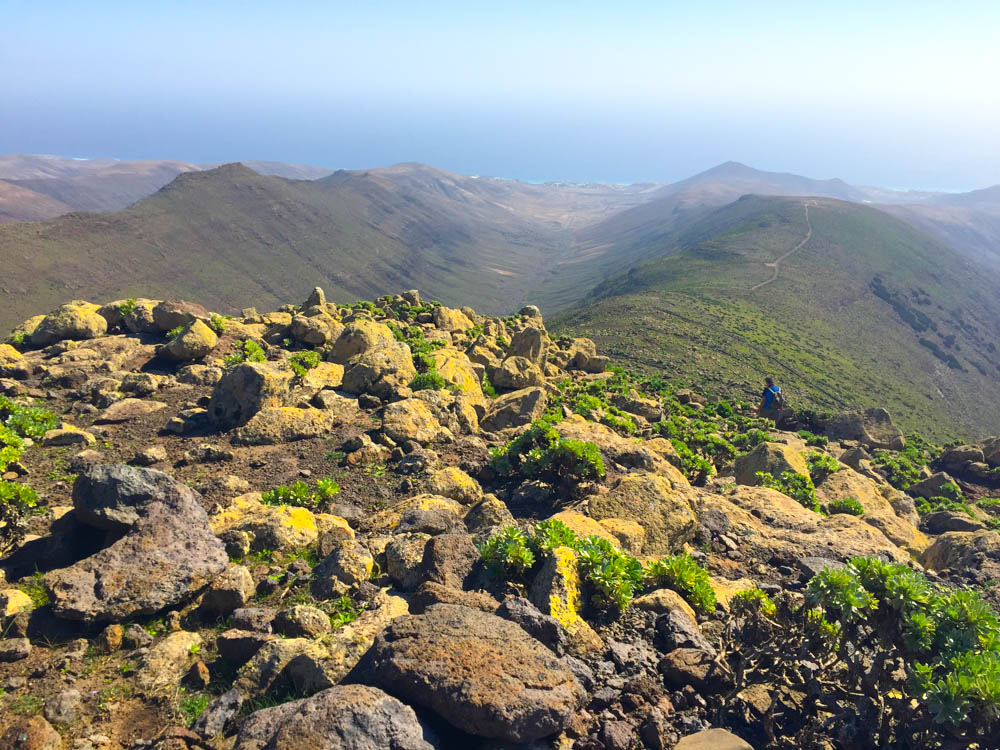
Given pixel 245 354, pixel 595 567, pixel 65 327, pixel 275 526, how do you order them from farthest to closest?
pixel 245 354 < pixel 65 327 < pixel 275 526 < pixel 595 567

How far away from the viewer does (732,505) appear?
52.9ft

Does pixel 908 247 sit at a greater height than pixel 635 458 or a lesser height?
greater

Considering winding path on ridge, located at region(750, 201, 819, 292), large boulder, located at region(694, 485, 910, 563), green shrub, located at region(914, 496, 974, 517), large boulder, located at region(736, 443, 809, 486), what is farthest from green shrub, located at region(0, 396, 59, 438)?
winding path on ridge, located at region(750, 201, 819, 292)

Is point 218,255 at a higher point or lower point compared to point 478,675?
lower

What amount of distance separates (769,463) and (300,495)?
59.6ft

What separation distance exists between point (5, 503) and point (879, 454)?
136ft

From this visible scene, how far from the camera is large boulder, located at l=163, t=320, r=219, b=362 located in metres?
21.6

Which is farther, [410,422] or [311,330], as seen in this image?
[311,330]

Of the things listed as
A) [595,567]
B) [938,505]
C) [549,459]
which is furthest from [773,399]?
[595,567]

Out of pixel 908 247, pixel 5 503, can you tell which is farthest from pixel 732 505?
pixel 908 247

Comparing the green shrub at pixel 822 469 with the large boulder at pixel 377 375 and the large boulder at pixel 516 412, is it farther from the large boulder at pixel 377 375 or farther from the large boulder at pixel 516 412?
the large boulder at pixel 377 375

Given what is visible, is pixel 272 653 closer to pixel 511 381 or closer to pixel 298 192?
pixel 511 381

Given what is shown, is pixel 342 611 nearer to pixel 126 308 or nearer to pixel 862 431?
pixel 126 308

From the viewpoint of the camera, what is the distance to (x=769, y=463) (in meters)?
22.3
